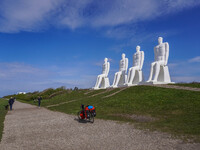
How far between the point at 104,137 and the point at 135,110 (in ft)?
20.9

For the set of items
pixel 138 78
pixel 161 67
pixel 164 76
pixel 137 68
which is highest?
pixel 137 68

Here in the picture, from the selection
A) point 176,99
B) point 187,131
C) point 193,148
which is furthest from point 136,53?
point 193,148

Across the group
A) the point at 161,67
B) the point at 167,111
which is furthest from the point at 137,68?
the point at 167,111

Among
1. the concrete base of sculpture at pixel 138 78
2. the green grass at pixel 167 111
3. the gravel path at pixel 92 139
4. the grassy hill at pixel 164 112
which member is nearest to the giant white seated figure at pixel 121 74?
the concrete base of sculpture at pixel 138 78

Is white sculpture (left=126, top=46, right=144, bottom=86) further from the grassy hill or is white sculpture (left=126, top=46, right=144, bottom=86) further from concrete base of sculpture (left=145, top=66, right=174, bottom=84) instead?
the grassy hill

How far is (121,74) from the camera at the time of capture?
96.9ft

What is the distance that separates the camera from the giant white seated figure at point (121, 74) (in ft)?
93.9

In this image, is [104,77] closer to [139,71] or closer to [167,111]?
[139,71]

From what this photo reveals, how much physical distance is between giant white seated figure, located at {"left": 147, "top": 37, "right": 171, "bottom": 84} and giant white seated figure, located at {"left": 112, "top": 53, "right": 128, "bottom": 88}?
20.6 ft

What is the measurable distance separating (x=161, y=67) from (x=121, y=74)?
25.5 feet

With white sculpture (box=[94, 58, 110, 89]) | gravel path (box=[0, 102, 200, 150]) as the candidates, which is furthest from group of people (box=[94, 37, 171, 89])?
gravel path (box=[0, 102, 200, 150])

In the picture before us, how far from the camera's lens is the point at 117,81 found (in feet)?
96.5

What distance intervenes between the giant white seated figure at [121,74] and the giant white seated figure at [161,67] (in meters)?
6.29

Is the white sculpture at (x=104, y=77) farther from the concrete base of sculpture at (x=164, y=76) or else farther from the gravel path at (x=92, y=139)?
the gravel path at (x=92, y=139)
